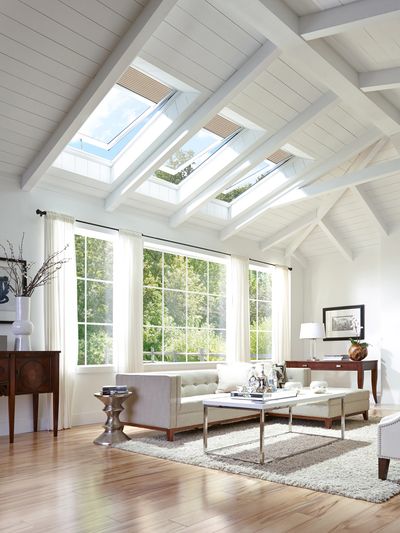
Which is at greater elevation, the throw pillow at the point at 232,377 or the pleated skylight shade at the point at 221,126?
the pleated skylight shade at the point at 221,126

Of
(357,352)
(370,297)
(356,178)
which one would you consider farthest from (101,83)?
(370,297)

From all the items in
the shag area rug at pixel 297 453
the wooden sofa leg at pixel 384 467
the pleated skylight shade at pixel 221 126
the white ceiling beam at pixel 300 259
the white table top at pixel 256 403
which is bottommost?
the shag area rug at pixel 297 453

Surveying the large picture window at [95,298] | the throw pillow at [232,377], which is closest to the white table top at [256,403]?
the throw pillow at [232,377]

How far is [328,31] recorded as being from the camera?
14.5ft

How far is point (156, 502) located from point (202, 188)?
15.1ft

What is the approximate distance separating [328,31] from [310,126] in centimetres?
216

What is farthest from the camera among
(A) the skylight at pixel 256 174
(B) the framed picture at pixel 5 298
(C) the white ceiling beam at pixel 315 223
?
(C) the white ceiling beam at pixel 315 223

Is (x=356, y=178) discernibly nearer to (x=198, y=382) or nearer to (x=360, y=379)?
(x=360, y=379)

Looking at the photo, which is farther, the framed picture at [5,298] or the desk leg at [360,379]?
the desk leg at [360,379]

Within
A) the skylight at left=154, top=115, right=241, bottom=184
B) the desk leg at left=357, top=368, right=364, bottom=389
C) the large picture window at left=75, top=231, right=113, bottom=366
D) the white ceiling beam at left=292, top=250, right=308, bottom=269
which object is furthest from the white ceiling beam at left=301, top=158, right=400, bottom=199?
the large picture window at left=75, top=231, right=113, bottom=366

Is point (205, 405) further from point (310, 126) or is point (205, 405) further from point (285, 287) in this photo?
point (285, 287)

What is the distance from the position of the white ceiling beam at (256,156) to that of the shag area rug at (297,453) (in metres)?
2.85

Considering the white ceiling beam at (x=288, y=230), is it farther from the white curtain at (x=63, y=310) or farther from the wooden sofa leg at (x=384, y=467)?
the wooden sofa leg at (x=384, y=467)

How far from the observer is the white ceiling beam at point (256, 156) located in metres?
5.96
